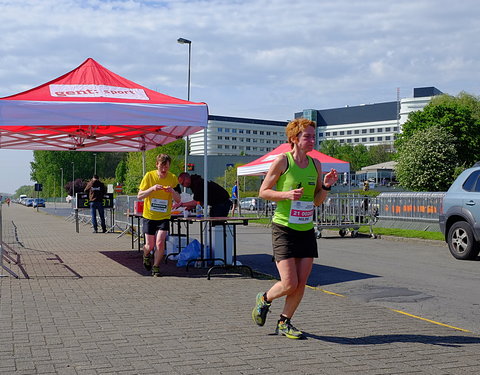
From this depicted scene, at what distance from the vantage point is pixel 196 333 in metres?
5.89

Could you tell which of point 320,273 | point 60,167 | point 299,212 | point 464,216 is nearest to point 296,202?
point 299,212

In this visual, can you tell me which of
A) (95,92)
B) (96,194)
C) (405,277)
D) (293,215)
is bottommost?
(405,277)

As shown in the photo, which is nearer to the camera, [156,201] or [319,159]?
[156,201]

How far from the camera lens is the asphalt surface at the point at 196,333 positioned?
4.82 m

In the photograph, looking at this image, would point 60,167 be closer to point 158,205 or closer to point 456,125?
point 456,125

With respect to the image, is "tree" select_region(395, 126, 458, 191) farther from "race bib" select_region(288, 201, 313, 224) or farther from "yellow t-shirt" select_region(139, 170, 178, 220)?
"race bib" select_region(288, 201, 313, 224)

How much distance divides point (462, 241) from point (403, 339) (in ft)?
26.3

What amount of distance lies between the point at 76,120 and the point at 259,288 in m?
3.93

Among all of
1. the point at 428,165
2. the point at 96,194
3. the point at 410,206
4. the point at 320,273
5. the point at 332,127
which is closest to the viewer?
the point at 320,273

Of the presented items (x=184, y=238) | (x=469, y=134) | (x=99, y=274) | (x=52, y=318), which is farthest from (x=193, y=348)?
(x=469, y=134)

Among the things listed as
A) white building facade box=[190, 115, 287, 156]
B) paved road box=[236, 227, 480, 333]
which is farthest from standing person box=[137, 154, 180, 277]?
white building facade box=[190, 115, 287, 156]

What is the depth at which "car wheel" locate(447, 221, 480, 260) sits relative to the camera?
42.0ft

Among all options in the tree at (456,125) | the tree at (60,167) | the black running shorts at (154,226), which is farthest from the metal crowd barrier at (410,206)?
the tree at (60,167)

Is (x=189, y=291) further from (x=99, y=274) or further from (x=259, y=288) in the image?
(x=99, y=274)
